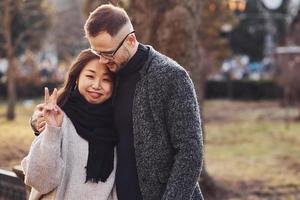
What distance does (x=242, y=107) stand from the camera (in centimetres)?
2803

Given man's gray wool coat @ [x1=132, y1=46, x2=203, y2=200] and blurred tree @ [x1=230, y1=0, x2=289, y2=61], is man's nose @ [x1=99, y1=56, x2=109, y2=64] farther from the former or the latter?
blurred tree @ [x1=230, y1=0, x2=289, y2=61]

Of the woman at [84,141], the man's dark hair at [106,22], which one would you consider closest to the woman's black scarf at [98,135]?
the woman at [84,141]

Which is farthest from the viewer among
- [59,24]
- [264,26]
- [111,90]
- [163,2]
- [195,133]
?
[264,26]

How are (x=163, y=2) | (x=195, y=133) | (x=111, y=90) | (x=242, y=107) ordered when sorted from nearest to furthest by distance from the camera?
1. (x=195, y=133)
2. (x=111, y=90)
3. (x=163, y=2)
4. (x=242, y=107)

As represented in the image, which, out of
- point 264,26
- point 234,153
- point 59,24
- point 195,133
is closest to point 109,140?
point 195,133

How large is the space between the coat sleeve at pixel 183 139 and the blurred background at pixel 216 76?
335cm

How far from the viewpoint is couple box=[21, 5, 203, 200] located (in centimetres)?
272

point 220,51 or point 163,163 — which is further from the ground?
point 163,163

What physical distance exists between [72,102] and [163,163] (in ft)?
1.64

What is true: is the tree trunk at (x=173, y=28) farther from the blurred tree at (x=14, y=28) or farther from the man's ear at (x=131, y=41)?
the blurred tree at (x=14, y=28)

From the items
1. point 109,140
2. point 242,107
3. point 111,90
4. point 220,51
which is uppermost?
point 111,90

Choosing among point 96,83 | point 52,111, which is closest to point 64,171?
Result: point 52,111

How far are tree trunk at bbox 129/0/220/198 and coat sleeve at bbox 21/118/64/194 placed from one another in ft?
16.5

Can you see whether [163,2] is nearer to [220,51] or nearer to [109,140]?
[109,140]
